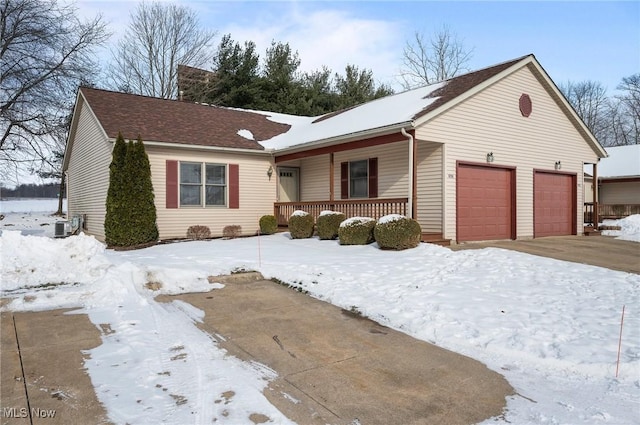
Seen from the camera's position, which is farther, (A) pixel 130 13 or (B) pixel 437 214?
(A) pixel 130 13

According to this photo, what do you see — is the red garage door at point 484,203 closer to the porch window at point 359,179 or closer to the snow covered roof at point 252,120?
the snow covered roof at point 252,120

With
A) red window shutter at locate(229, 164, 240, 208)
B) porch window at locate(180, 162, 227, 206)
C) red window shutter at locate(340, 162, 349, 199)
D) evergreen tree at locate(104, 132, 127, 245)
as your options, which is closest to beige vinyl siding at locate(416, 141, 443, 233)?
red window shutter at locate(340, 162, 349, 199)

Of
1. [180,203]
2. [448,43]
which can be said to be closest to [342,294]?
[180,203]

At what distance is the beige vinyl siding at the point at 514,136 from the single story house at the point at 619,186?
9055mm

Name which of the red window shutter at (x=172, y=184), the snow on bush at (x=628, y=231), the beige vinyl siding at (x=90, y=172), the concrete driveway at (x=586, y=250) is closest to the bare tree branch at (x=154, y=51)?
the beige vinyl siding at (x=90, y=172)

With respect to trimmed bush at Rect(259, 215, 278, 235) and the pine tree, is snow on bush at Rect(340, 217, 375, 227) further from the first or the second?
the pine tree

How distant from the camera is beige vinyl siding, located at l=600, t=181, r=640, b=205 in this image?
2327cm

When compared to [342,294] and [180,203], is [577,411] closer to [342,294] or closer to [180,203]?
[342,294]

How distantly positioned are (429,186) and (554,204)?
5.87 metres

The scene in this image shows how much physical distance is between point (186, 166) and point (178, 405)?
37.7ft

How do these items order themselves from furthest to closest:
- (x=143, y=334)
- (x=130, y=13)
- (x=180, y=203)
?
(x=130, y=13) < (x=180, y=203) < (x=143, y=334)

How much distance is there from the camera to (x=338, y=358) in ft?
13.5

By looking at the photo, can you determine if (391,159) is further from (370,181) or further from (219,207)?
(219,207)

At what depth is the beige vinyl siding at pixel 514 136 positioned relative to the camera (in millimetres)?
11750
